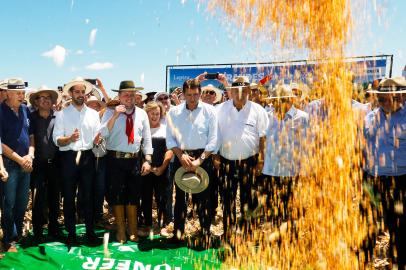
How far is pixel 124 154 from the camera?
678 centimetres

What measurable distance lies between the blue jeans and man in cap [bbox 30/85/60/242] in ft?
1.47

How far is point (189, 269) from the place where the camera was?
5613 millimetres

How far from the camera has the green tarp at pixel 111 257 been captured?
18.7 ft

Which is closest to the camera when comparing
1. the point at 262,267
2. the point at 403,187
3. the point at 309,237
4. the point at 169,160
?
the point at 403,187

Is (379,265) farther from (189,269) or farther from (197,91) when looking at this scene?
(197,91)

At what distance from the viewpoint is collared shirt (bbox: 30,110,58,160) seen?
6809 millimetres

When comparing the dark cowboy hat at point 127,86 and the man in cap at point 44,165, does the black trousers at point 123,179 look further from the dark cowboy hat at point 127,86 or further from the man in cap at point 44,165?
the dark cowboy hat at point 127,86

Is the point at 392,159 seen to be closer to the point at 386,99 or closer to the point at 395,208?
the point at 395,208

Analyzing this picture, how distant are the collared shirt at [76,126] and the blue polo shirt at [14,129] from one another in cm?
47

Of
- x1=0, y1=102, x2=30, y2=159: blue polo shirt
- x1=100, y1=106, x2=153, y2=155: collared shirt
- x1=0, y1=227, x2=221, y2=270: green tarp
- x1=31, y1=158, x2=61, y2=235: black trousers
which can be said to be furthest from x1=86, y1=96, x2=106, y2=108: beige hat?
x1=0, y1=227, x2=221, y2=270: green tarp

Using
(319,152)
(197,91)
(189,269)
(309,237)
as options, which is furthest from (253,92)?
(189,269)

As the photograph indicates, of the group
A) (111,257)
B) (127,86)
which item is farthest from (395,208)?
(127,86)

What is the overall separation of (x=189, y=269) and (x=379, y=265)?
2.54 metres

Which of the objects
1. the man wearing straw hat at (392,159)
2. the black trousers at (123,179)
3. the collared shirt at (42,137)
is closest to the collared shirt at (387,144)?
the man wearing straw hat at (392,159)
